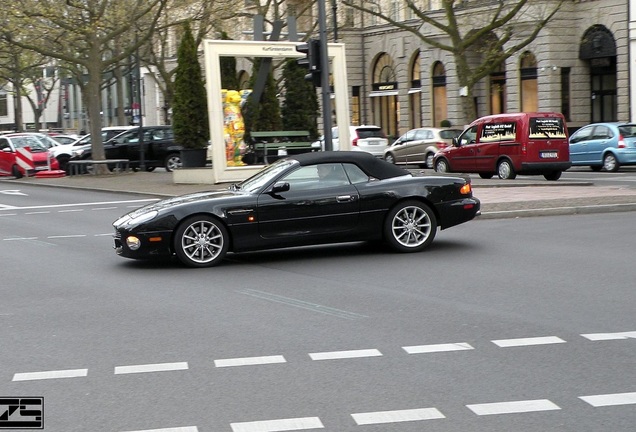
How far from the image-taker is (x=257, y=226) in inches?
522

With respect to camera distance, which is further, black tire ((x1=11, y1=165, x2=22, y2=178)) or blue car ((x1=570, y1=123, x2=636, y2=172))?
black tire ((x1=11, y1=165, x2=22, y2=178))

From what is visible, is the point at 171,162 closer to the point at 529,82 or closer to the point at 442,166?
the point at 442,166

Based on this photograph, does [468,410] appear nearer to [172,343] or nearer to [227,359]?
[227,359]

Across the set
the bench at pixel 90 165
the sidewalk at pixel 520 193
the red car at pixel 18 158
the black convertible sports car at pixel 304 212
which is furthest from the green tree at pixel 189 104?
the black convertible sports car at pixel 304 212

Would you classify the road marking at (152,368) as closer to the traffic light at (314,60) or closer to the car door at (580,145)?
the traffic light at (314,60)

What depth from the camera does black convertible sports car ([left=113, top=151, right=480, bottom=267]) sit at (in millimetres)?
12992

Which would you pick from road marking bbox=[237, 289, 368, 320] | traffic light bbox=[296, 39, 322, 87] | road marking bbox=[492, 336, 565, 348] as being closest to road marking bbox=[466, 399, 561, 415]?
road marking bbox=[492, 336, 565, 348]

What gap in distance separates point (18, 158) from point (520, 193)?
21.4 meters

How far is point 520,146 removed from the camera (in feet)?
92.3

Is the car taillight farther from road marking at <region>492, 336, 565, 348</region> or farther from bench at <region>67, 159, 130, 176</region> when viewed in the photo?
road marking at <region>492, 336, 565, 348</region>

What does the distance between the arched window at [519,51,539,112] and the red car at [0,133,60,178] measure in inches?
843

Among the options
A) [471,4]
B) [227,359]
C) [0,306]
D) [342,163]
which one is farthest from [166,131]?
[227,359]

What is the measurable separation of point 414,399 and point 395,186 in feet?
23.9

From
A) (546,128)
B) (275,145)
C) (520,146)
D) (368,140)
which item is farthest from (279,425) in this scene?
(368,140)
